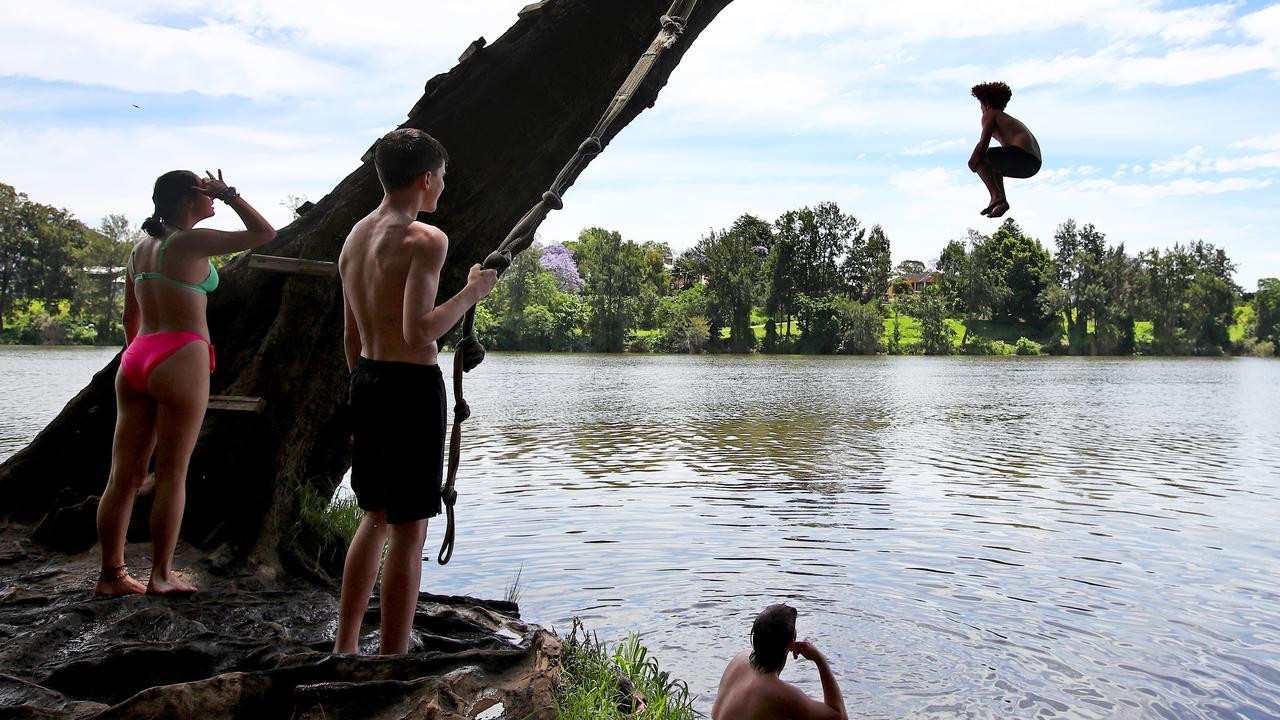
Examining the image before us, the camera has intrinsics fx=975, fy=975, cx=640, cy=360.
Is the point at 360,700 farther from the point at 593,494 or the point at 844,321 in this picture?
the point at 844,321

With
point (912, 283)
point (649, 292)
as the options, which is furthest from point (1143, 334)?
point (649, 292)

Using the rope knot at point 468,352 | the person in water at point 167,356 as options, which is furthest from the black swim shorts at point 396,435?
the person in water at point 167,356

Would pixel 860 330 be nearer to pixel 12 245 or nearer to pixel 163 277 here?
pixel 12 245

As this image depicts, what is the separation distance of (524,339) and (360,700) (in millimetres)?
83055

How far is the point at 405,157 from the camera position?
3379 millimetres

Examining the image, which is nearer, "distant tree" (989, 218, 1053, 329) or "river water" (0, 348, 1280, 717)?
"river water" (0, 348, 1280, 717)

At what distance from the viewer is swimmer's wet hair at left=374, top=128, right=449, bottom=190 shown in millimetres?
3355

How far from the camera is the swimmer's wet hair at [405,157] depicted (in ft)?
11.0

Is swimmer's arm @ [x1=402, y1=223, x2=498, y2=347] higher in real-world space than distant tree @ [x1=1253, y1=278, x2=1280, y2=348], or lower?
lower

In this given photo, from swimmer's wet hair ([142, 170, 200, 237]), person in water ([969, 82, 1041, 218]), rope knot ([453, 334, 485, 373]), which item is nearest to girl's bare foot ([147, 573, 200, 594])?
swimmer's wet hair ([142, 170, 200, 237])

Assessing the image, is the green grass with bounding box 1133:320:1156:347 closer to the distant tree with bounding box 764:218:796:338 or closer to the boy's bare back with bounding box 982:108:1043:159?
the distant tree with bounding box 764:218:796:338

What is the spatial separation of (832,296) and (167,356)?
90906 millimetres

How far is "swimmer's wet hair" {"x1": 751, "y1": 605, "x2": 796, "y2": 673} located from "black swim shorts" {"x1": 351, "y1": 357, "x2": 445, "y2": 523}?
5.18 feet

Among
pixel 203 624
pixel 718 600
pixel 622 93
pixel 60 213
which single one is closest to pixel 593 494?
pixel 718 600
